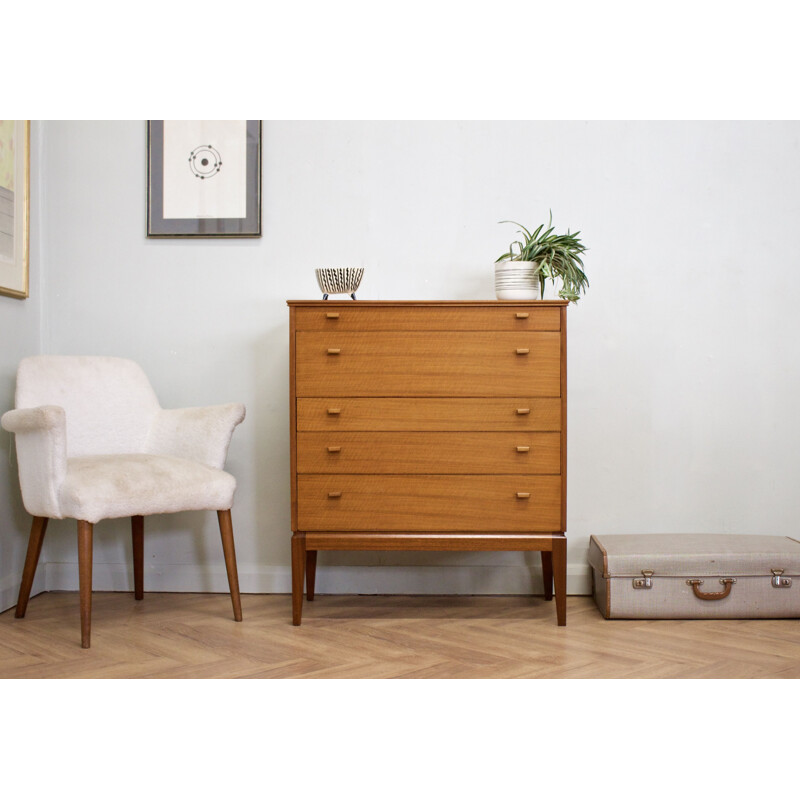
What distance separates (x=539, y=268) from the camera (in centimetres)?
279

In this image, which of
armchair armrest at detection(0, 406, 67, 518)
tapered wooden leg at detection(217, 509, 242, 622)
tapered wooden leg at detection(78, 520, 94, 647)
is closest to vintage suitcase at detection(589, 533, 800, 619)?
tapered wooden leg at detection(217, 509, 242, 622)

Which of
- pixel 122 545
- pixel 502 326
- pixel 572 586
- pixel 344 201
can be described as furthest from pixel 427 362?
pixel 122 545

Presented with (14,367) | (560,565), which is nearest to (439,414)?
(560,565)

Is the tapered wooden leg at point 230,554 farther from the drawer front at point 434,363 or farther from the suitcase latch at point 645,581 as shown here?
the suitcase latch at point 645,581

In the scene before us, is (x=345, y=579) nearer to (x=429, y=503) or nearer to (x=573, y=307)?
(x=429, y=503)

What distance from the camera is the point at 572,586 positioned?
3084 millimetres

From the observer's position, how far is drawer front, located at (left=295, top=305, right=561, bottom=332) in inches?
103

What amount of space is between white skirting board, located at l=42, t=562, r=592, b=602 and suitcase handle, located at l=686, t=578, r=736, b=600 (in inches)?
18.2

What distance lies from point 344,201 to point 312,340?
79 cm

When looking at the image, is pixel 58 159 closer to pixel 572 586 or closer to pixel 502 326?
pixel 502 326

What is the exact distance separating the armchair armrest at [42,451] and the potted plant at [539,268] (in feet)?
4.88

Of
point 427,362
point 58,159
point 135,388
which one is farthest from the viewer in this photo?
point 58,159

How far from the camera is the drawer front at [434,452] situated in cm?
261

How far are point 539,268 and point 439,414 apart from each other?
25.4 inches
